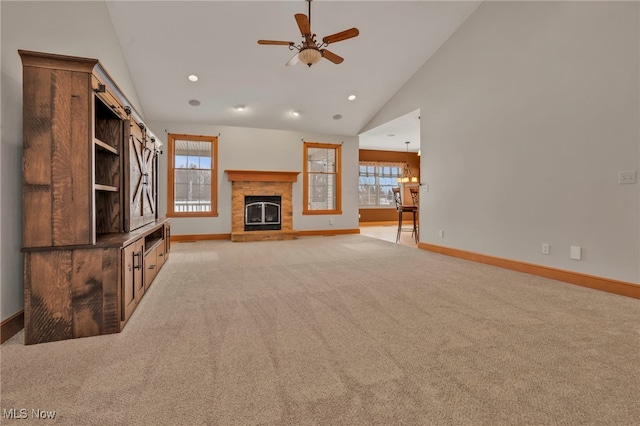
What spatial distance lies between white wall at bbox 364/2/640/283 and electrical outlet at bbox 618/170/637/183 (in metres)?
0.04

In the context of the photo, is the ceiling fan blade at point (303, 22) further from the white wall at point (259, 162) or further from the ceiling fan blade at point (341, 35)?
the white wall at point (259, 162)

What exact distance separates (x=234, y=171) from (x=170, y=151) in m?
1.37

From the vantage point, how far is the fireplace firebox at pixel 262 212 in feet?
22.7

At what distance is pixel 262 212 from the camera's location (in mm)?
7023

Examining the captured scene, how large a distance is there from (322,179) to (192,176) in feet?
10.1

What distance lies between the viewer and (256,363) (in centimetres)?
162

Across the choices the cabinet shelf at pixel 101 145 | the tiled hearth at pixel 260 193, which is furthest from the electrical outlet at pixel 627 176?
the tiled hearth at pixel 260 193

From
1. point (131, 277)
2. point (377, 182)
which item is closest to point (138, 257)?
point (131, 277)

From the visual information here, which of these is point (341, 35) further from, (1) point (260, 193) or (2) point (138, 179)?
(1) point (260, 193)

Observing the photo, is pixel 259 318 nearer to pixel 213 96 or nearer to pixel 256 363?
pixel 256 363

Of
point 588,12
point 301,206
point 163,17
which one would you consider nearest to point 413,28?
point 588,12

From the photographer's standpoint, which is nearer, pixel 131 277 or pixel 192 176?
pixel 131 277

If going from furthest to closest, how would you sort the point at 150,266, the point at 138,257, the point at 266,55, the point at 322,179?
the point at 322,179
the point at 266,55
the point at 150,266
the point at 138,257

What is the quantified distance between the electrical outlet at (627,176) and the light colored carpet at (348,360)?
3.57ft
